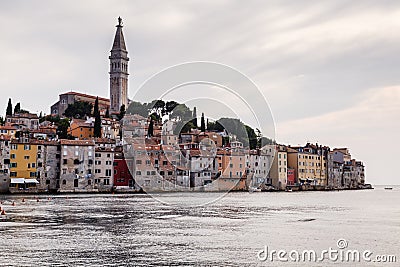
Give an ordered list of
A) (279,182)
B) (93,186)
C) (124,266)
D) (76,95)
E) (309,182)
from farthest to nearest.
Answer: (76,95)
(309,182)
(279,182)
(93,186)
(124,266)

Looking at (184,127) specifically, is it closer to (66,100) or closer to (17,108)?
(17,108)

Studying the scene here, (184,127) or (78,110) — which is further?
(78,110)

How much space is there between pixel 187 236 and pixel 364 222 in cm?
1243

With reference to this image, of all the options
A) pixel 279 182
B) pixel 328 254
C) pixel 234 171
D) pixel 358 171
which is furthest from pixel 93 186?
pixel 358 171

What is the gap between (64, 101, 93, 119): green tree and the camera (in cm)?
10281

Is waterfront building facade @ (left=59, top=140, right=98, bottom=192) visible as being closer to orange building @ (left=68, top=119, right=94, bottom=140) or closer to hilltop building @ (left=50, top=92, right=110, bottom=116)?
orange building @ (left=68, top=119, right=94, bottom=140)

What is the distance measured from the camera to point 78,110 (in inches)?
4063

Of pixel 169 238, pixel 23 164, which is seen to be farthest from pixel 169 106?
pixel 169 238

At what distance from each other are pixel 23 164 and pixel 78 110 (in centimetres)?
3912

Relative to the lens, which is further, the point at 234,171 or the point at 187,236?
the point at 234,171

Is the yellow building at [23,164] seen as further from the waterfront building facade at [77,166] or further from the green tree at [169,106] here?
the green tree at [169,106]

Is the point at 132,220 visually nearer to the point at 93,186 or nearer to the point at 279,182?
the point at 93,186

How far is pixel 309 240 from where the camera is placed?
21016 mm

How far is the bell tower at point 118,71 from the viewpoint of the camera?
12588cm
